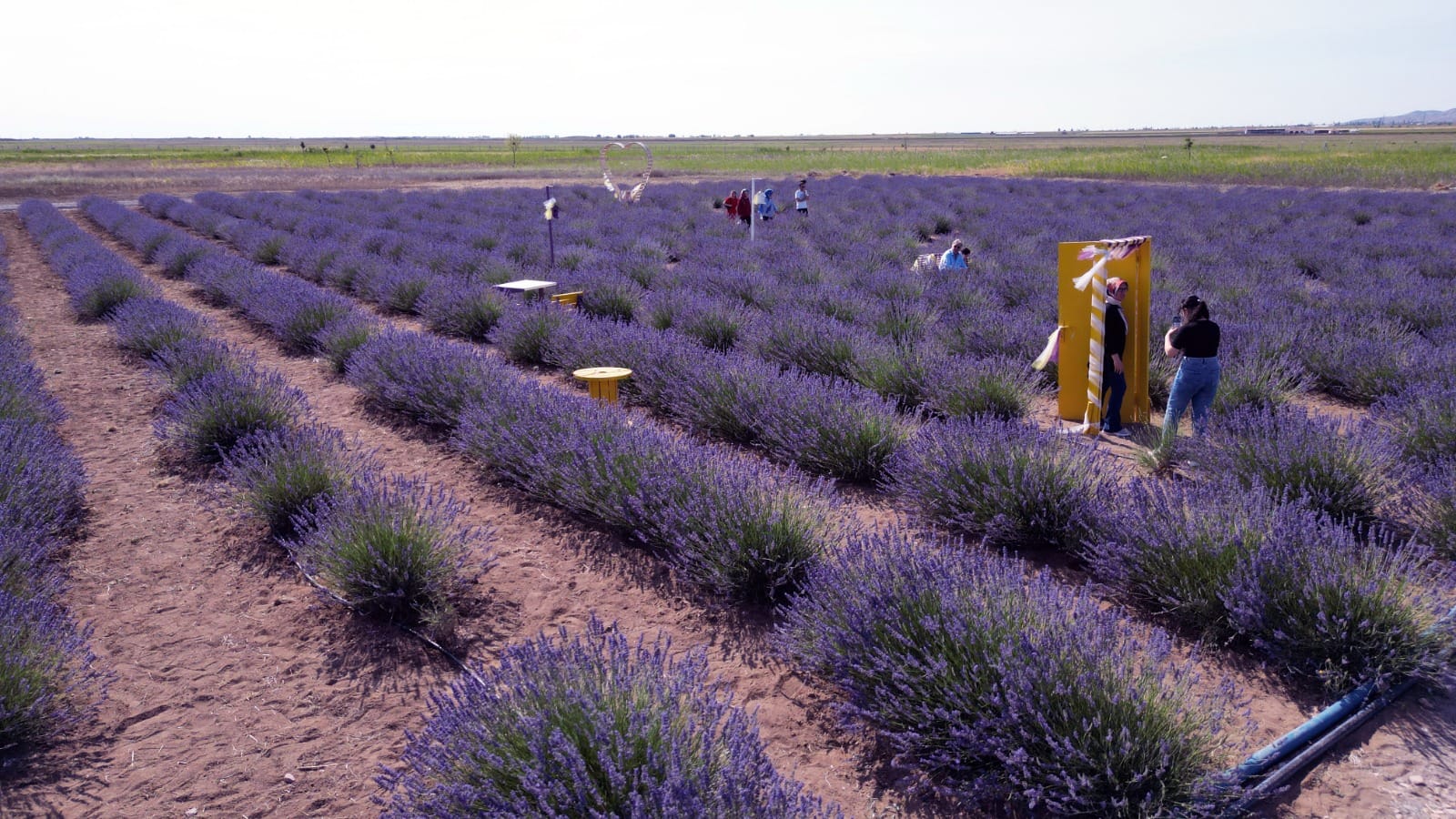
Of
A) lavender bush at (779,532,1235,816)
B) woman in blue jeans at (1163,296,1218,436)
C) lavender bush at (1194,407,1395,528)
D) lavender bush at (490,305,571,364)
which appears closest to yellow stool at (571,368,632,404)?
lavender bush at (490,305,571,364)

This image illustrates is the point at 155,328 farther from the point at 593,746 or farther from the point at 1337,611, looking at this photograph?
the point at 1337,611

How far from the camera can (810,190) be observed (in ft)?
92.9

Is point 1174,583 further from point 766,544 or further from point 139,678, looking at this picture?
point 139,678

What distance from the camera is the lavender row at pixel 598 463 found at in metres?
3.97

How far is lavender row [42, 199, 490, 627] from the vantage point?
12.7 feet

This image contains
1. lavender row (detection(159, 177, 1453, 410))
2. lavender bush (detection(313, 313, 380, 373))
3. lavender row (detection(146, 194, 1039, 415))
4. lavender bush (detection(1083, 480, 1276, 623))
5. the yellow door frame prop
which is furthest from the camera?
lavender bush (detection(313, 313, 380, 373))

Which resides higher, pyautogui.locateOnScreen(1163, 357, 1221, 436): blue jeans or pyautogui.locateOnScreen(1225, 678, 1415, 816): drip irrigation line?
pyautogui.locateOnScreen(1163, 357, 1221, 436): blue jeans

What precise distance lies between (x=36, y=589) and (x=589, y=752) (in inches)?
121

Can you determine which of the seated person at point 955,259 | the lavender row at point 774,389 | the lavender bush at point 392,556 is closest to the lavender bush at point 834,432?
the lavender row at point 774,389

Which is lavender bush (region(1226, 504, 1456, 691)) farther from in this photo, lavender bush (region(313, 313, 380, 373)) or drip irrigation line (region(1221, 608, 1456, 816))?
lavender bush (region(313, 313, 380, 373))

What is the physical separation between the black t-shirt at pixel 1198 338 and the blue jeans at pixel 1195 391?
9cm

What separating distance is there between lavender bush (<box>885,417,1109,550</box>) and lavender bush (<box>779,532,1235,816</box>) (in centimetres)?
108

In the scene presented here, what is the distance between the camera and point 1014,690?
104 inches

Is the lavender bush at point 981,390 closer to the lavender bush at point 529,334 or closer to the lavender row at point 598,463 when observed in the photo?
the lavender row at point 598,463
